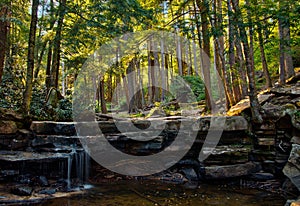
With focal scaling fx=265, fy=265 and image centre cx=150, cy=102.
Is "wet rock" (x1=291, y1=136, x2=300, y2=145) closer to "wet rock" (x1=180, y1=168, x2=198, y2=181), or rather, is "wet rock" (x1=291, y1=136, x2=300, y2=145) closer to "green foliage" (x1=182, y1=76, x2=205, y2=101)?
"wet rock" (x1=180, y1=168, x2=198, y2=181)

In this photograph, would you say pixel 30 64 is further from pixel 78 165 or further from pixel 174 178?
pixel 174 178

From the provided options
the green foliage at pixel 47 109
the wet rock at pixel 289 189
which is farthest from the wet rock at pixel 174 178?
the green foliage at pixel 47 109

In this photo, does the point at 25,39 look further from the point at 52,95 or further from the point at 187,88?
the point at 187,88

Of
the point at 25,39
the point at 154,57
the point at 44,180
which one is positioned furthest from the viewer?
the point at 154,57

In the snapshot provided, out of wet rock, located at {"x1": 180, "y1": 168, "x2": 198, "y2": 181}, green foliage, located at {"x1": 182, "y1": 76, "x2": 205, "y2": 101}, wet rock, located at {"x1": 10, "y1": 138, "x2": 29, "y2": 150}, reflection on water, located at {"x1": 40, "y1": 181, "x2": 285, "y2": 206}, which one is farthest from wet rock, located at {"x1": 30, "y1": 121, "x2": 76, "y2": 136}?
green foliage, located at {"x1": 182, "y1": 76, "x2": 205, "y2": 101}

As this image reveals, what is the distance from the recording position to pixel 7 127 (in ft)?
25.6

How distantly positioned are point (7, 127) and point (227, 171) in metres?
6.46

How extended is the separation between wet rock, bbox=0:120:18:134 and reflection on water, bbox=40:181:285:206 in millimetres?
2950

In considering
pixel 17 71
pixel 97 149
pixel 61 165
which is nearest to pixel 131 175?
pixel 97 149

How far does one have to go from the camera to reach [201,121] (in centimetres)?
808

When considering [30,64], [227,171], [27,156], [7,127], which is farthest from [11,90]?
[227,171]

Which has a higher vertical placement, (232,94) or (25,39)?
(25,39)

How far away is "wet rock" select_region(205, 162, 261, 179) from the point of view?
7320 millimetres

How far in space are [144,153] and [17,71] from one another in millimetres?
7850
